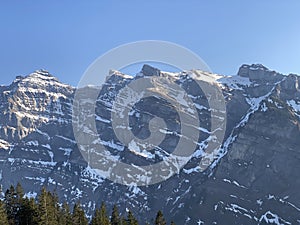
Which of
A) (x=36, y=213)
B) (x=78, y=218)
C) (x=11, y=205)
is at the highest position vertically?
(x=11, y=205)

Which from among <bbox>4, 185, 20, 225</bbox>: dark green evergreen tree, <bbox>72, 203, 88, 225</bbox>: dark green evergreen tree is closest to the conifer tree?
<bbox>4, 185, 20, 225</bbox>: dark green evergreen tree

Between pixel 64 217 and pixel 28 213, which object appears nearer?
pixel 28 213

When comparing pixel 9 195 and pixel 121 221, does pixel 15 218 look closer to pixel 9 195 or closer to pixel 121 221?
pixel 9 195

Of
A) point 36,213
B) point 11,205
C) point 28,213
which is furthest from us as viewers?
point 11,205

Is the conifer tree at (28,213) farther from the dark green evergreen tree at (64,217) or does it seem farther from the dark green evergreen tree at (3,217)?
the dark green evergreen tree at (64,217)

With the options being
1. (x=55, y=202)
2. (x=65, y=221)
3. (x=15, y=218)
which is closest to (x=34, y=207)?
(x=15, y=218)

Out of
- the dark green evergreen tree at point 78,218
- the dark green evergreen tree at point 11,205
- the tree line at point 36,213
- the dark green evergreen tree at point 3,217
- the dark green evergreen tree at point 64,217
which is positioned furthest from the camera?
the dark green evergreen tree at point 78,218

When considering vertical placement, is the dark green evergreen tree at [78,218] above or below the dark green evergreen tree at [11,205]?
below

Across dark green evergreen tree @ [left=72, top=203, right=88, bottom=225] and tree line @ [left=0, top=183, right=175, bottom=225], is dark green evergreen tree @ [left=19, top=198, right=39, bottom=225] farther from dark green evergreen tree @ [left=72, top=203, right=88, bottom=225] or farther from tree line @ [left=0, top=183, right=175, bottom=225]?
dark green evergreen tree @ [left=72, top=203, right=88, bottom=225]

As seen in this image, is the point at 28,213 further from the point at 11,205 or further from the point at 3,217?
the point at 3,217

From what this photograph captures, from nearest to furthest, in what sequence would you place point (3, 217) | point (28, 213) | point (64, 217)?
point (3, 217) → point (28, 213) → point (64, 217)

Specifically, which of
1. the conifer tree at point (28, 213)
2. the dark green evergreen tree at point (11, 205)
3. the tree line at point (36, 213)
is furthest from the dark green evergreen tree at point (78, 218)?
the dark green evergreen tree at point (11, 205)

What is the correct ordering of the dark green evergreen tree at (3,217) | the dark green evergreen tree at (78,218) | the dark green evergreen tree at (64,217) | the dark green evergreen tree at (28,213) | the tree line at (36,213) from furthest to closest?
the dark green evergreen tree at (78,218)
the dark green evergreen tree at (64,217)
the dark green evergreen tree at (28,213)
the tree line at (36,213)
the dark green evergreen tree at (3,217)

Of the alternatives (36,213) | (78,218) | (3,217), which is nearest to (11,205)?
(36,213)
